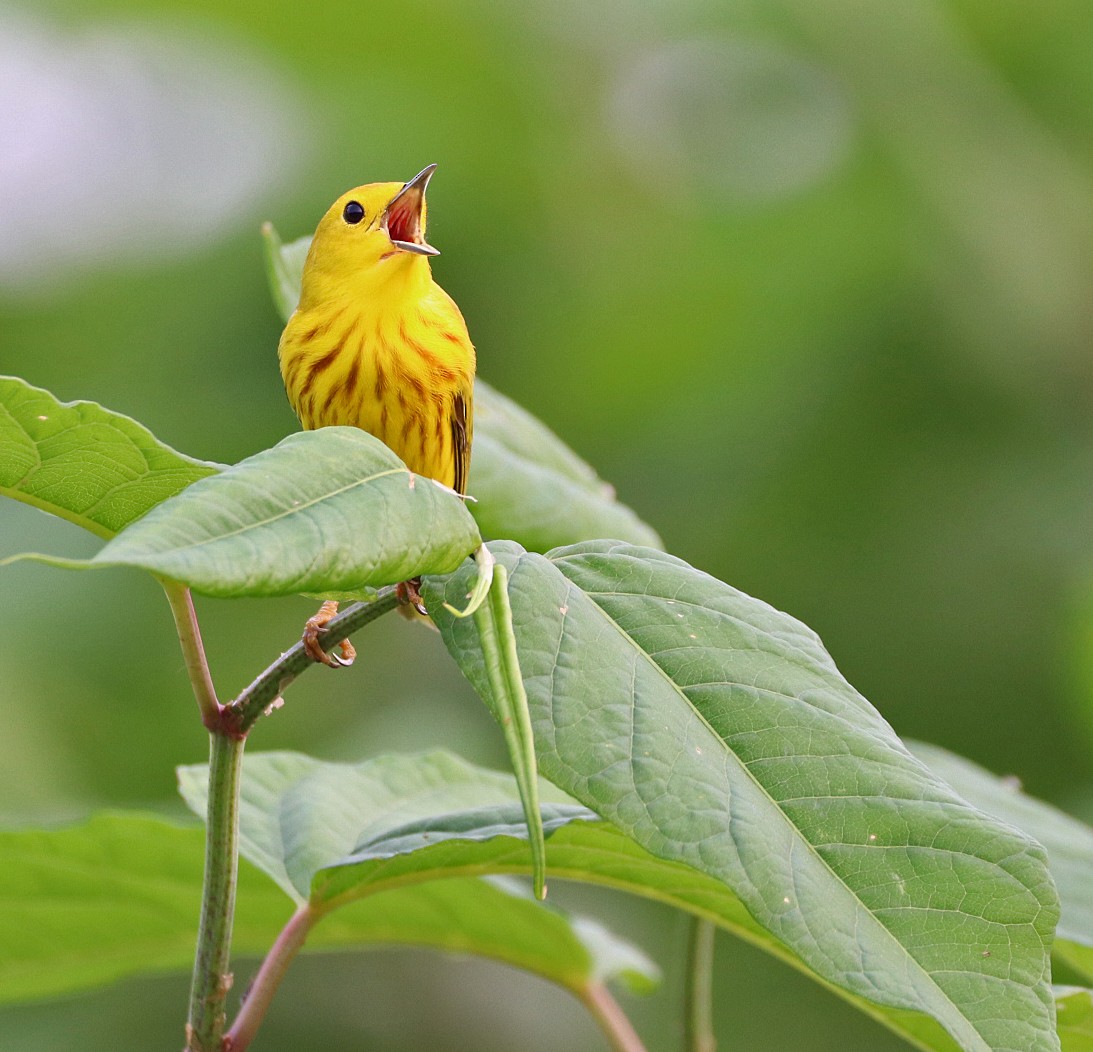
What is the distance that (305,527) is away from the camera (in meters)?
1.13

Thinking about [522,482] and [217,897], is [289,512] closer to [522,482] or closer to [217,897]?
[217,897]

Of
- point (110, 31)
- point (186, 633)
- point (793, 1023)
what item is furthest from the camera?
point (110, 31)

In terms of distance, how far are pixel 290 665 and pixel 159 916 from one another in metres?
1.17

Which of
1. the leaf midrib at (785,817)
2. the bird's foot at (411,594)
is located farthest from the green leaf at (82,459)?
the leaf midrib at (785,817)

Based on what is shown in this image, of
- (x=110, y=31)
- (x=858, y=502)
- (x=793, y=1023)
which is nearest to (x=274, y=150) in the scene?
(x=110, y=31)

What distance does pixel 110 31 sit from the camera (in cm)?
560

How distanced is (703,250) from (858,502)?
139cm

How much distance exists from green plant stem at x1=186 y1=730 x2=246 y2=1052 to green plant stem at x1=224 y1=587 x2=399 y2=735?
1.3 inches

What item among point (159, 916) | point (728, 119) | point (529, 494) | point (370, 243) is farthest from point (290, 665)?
point (728, 119)

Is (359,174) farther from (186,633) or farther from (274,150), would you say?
(186,633)

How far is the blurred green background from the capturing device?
442cm

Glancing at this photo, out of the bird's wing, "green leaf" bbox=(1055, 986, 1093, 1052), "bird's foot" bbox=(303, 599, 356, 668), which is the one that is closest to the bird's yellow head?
the bird's wing

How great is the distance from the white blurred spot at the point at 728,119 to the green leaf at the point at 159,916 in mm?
3627

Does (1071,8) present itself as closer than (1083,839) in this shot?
No
